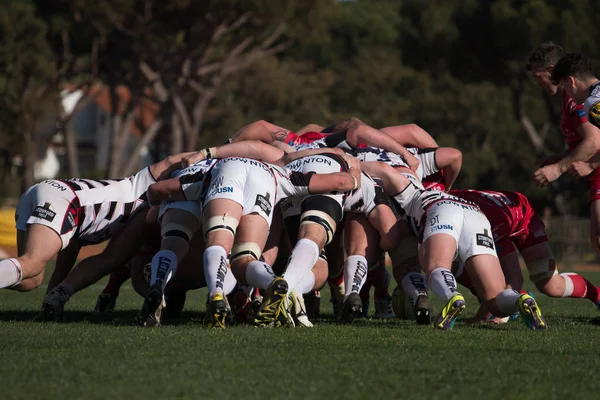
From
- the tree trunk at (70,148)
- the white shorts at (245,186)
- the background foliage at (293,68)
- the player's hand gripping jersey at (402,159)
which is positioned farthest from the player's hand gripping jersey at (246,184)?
the tree trunk at (70,148)

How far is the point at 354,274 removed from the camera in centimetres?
756

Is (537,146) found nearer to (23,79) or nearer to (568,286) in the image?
(23,79)

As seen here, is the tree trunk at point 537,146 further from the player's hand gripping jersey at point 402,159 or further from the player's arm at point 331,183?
the player's arm at point 331,183

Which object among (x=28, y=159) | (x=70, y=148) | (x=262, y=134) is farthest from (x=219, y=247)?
(x=70, y=148)

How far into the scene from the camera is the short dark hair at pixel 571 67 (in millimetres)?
8375

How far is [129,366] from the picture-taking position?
16.6 feet

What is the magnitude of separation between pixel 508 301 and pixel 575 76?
2.53 metres

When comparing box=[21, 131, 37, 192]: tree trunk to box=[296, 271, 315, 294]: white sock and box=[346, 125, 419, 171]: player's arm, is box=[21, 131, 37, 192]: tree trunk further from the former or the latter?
box=[296, 271, 315, 294]: white sock

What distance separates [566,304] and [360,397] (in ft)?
22.0

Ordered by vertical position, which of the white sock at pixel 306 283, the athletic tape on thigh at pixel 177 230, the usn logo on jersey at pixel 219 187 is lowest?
the white sock at pixel 306 283

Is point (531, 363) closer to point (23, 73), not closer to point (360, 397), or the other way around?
point (360, 397)

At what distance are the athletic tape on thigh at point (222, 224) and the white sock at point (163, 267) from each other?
0.35 meters

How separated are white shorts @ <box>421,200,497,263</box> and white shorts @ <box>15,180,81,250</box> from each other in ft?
9.05

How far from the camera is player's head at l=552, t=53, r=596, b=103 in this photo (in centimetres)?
837
